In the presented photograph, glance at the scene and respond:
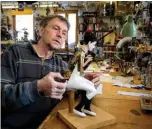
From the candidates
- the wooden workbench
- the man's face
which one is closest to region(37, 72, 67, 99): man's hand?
the wooden workbench

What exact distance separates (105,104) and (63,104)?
0.81ft

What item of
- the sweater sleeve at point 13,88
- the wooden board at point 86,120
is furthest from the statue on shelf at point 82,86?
the sweater sleeve at point 13,88

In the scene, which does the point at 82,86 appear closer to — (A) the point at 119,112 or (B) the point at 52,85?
(B) the point at 52,85

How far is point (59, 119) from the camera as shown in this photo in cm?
98

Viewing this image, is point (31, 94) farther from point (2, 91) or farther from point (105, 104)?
point (105, 104)

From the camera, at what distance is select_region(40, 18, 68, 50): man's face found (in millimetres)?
1241

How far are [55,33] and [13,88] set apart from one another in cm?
46

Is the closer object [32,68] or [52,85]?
[52,85]

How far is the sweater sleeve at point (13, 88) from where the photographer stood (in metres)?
0.88

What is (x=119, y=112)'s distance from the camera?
108cm

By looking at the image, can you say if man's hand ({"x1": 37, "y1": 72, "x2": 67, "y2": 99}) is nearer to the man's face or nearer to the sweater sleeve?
the sweater sleeve

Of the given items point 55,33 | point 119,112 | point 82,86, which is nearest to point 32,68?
point 55,33

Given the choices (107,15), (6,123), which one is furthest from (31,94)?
(107,15)

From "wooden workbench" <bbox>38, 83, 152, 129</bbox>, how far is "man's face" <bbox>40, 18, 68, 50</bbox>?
35 centimetres
